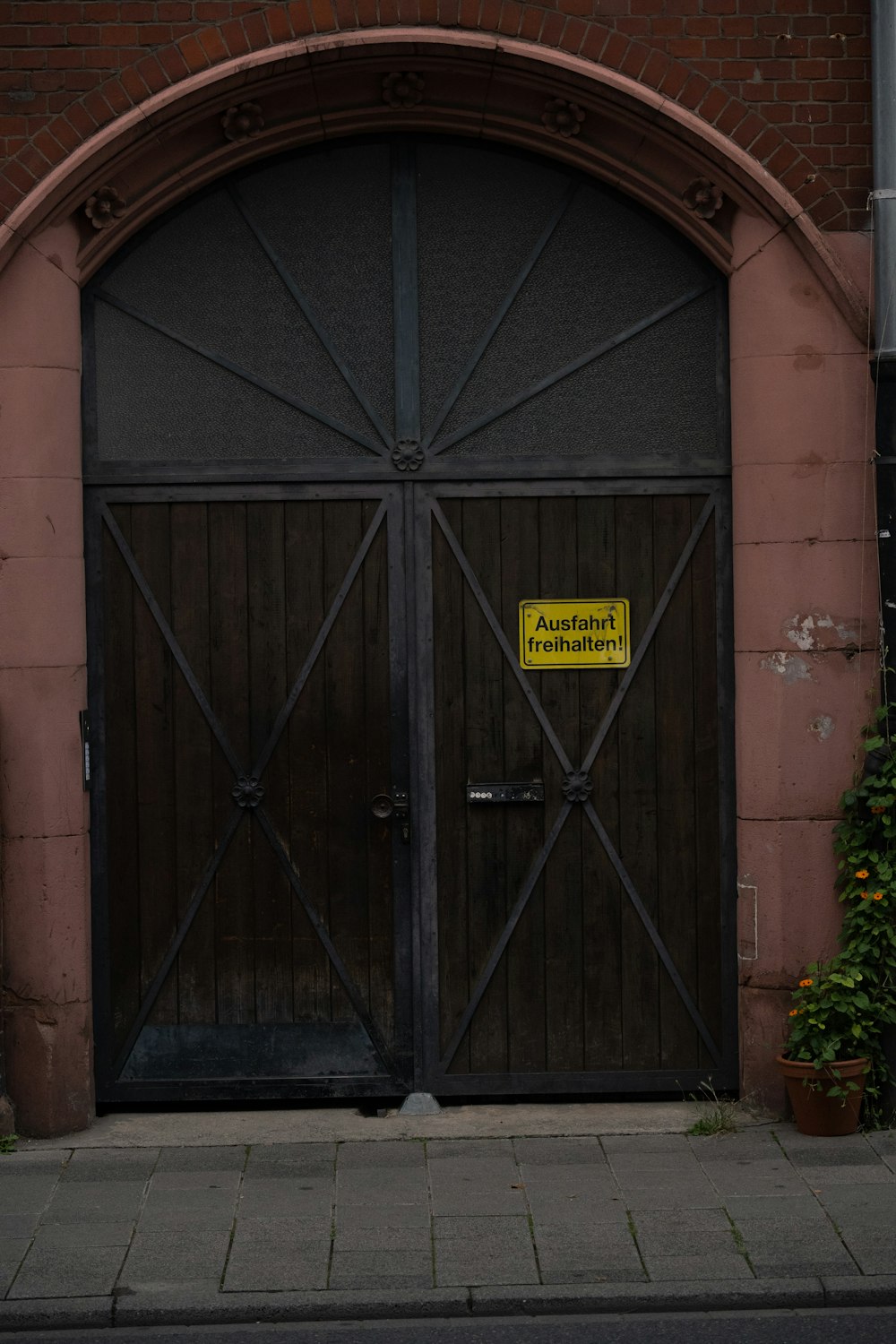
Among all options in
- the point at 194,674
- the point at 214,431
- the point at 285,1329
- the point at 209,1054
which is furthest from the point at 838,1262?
the point at 214,431

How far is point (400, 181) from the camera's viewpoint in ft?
23.4

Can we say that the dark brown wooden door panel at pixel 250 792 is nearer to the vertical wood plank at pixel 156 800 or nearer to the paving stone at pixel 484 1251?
the vertical wood plank at pixel 156 800

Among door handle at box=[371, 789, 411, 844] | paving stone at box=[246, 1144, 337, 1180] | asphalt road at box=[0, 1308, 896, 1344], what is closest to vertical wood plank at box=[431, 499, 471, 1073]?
door handle at box=[371, 789, 411, 844]

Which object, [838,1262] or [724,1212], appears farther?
[724,1212]

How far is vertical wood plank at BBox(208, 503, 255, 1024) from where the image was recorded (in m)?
7.13

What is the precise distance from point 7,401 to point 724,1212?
4.15 metres

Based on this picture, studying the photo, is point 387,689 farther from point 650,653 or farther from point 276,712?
point 650,653

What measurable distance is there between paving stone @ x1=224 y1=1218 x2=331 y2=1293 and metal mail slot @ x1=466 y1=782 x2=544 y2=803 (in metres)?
1.99

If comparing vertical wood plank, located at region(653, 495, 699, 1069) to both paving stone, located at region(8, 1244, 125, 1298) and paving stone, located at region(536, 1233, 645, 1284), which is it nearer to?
paving stone, located at region(536, 1233, 645, 1284)

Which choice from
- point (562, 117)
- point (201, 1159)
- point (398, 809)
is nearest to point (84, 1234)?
point (201, 1159)

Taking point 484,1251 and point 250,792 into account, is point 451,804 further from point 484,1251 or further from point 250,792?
point 484,1251

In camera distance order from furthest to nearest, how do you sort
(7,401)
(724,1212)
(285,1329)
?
(7,401) → (724,1212) → (285,1329)

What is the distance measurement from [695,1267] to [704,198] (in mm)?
4139

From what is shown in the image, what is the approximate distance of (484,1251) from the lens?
18.3 ft
